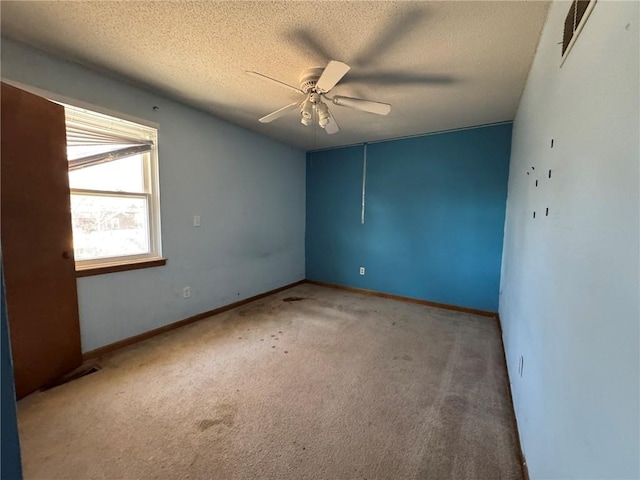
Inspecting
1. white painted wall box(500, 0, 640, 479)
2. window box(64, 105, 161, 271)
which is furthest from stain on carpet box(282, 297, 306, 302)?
white painted wall box(500, 0, 640, 479)

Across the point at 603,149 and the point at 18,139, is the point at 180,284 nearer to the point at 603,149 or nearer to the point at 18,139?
the point at 18,139

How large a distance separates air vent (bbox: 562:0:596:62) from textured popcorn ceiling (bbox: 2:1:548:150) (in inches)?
18.0

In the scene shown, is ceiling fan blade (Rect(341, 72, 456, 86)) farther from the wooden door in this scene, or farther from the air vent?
the wooden door

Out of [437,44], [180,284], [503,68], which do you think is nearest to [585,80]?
[437,44]

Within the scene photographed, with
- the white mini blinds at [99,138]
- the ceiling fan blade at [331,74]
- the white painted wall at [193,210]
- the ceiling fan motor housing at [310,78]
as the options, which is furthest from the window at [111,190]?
the ceiling fan blade at [331,74]

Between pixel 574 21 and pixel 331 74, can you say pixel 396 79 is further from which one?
pixel 574 21

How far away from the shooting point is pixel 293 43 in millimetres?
1726

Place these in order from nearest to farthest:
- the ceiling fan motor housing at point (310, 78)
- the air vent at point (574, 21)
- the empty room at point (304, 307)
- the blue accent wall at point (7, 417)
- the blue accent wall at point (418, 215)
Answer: the blue accent wall at point (7, 417) → the empty room at point (304, 307) → the air vent at point (574, 21) → the ceiling fan motor housing at point (310, 78) → the blue accent wall at point (418, 215)

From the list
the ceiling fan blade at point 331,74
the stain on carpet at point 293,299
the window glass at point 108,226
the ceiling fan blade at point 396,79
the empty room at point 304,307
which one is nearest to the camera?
the empty room at point 304,307

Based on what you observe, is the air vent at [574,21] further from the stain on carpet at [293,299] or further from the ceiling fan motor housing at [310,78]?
the stain on carpet at [293,299]

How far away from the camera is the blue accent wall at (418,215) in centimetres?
330

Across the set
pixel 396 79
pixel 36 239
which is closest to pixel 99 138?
pixel 36 239

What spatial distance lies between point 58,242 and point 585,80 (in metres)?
2.99

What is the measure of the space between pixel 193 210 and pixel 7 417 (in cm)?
262
